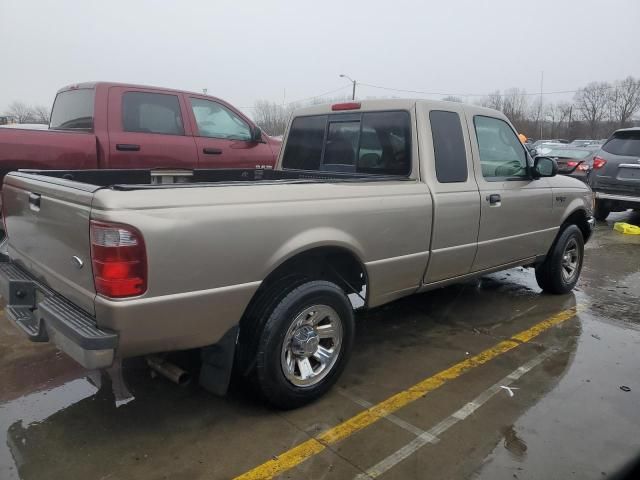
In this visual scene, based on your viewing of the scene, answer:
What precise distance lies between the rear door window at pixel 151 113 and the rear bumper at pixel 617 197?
8045mm

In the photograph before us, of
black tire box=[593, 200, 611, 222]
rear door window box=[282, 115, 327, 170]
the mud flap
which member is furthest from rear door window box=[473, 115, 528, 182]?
black tire box=[593, 200, 611, 222]

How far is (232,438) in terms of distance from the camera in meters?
2.94

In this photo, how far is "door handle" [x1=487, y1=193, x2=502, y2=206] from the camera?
171 inches

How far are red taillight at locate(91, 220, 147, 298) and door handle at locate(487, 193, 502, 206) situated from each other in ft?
9.68

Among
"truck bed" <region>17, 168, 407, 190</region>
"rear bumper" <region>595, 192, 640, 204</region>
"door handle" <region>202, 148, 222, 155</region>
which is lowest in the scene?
"rear bumper" <region>595, 192, 640, 204</region>

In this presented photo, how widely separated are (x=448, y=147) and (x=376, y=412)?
210cm

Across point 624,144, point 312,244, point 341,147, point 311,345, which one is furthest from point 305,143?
point 624,144

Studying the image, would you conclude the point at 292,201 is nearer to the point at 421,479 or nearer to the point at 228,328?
the point at 228,328

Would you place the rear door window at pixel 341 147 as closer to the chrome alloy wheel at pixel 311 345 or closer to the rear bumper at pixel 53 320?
the chrome alloy wheel at pixel 311 345

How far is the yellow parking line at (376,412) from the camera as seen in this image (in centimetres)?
269

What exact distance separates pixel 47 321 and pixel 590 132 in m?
89.2

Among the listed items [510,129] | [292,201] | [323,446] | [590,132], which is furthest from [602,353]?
[590,132]

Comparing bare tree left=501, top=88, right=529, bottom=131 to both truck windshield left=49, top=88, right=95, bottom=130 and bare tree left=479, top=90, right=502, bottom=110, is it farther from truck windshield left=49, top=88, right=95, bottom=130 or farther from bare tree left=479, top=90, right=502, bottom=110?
truck windshield left=49, top=88, right=95, bottom=130

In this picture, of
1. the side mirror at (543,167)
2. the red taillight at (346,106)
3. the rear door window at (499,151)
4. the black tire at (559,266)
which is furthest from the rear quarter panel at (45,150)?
the black tire at (559,266)
